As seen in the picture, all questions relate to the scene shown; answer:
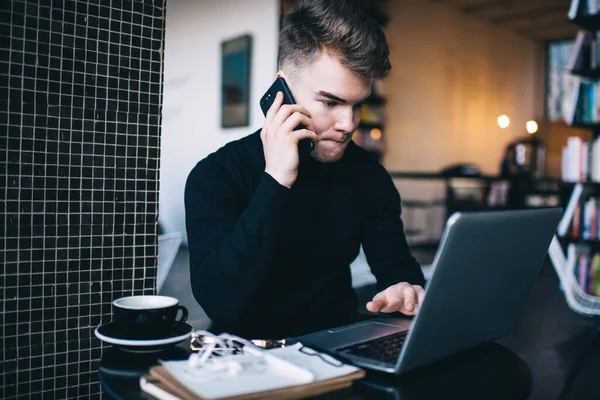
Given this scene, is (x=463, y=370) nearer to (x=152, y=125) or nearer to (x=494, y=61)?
(x=152, y=125)

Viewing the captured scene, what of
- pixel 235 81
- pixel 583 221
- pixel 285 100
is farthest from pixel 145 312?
pixel 235 81

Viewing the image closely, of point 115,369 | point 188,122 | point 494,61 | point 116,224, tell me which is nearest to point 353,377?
point 115,369

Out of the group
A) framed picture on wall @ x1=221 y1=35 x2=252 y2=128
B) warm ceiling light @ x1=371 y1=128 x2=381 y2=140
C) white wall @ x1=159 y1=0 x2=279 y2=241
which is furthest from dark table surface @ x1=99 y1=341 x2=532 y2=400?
warm ceiling light @ x1=371 y1=128 x2=381 y2=140

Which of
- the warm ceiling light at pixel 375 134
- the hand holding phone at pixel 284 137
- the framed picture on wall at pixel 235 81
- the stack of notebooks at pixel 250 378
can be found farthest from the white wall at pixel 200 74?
the stack of notebooks at pixel 250 378

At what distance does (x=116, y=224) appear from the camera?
1189 mm

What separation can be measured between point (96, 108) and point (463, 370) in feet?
2.93

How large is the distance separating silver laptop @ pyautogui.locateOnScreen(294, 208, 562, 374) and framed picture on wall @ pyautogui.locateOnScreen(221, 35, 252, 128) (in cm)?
401

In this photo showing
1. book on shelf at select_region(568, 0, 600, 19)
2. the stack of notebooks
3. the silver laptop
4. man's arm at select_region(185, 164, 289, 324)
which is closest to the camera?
the stack of notebooks

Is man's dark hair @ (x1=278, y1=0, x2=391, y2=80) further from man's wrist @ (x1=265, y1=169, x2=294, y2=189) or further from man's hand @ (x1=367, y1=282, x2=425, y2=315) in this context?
man's hand @ (x1=367, y1=282, x2=425, y2=315)

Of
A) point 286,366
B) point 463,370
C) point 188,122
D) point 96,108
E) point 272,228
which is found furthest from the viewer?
point 188,122

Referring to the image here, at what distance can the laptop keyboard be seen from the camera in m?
0.82

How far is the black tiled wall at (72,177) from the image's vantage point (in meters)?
1.06

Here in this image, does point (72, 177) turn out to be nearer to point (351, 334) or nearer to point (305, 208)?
point (305, 208)

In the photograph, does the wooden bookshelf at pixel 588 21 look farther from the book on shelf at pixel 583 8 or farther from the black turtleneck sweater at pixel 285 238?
the black turtleneck sweater at pixel 285 238
